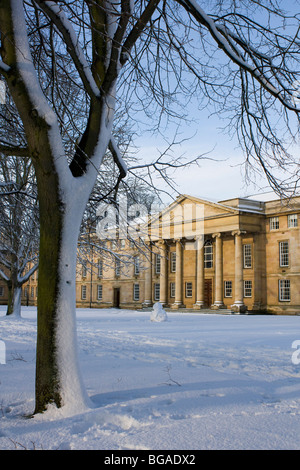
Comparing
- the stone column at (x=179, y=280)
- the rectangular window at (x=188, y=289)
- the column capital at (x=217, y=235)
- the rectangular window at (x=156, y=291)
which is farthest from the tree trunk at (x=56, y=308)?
the rectangular window at (x=156, y=291)

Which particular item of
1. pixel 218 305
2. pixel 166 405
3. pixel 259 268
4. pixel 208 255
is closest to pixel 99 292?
pixel 208 255

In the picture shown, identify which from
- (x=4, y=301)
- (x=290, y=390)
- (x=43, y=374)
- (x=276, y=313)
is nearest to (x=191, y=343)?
(x=290, y=390)

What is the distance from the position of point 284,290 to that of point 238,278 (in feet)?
15.6

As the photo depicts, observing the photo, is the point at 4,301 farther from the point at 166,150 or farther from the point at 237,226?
the point at 166,150

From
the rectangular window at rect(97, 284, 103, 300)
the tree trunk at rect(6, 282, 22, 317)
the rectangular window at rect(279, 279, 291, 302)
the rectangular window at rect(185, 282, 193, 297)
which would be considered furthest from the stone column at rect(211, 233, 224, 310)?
the rectangular window at rect(97, 284, 103, 300)

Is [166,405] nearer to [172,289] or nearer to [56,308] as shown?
[56,308]

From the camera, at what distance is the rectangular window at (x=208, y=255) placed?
5362cm

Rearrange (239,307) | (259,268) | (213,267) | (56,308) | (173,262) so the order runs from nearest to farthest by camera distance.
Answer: (56,308)
(239,307)
(259,268)
(213,267)
(173,262)

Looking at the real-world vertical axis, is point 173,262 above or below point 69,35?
below

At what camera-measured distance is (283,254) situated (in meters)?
46.7

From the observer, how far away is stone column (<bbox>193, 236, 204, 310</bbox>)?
50125 millimetres

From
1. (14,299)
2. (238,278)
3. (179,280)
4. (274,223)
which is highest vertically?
(274,223)

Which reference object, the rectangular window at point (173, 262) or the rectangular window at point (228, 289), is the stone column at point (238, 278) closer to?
the rectangular window at point (228, 289)

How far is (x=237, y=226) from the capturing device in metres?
46.8
